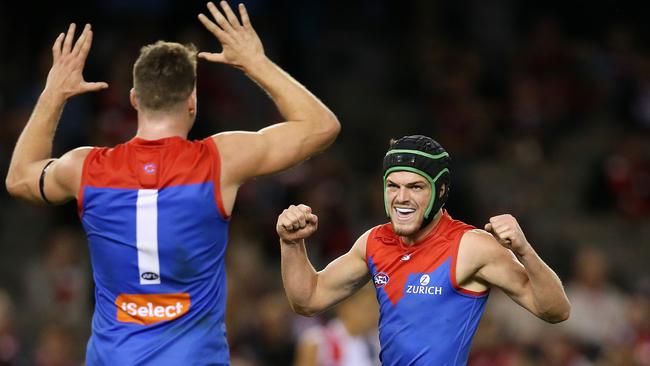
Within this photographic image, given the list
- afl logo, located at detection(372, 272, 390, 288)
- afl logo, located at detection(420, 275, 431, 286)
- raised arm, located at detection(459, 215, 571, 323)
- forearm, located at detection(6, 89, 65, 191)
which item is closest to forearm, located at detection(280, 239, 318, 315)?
afl logo, located at detection(372, 272, 390, 288)

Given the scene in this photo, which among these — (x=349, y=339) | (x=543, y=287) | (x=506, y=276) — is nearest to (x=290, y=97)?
(x=506, y=276)

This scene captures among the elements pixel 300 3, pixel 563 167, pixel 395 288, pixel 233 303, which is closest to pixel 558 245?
pixel 563 167

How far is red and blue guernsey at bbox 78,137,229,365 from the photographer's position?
566 cm

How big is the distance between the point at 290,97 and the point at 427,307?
1.14 m

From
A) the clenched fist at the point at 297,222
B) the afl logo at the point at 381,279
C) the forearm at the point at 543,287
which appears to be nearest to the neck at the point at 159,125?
the clenched fist at the point at 297,222

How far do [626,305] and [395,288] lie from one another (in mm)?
8061

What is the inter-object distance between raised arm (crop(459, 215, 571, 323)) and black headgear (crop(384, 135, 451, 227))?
216 mm

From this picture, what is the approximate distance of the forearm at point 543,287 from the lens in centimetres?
561

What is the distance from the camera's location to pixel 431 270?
584 cm

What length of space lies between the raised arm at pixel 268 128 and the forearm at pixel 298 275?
47cm

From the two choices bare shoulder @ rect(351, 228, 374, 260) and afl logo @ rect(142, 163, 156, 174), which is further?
bare shoulder @ rect(351, 228, 374, 260)

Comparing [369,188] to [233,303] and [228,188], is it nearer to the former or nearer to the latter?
[233,303]

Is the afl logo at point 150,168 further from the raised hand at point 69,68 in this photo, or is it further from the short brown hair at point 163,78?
the raised hand at point 69,68

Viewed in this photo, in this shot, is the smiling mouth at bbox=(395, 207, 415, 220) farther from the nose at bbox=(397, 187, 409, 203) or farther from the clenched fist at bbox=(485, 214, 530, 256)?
the clenched fist at bbox=(485, 214, 530, 256)
